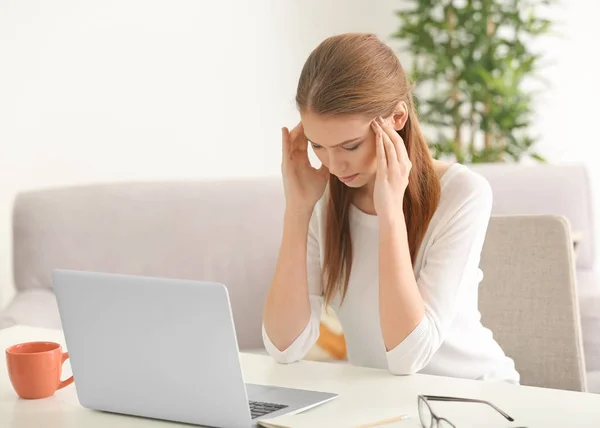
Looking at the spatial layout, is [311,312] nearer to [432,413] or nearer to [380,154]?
[380,154]

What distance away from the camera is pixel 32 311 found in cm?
232

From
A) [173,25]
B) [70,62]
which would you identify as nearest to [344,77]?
[70,62]

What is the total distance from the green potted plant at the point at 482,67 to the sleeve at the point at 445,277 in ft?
6.10

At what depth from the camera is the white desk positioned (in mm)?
1095

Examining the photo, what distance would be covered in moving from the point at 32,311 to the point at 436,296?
1.31m

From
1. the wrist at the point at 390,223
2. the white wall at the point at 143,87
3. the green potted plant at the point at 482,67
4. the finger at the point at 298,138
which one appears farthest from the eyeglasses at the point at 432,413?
Result: the green potted plant at the point at 482,67

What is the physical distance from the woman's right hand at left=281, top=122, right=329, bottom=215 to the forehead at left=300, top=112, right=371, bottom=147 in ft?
0.38

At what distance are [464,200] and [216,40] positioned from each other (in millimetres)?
1975

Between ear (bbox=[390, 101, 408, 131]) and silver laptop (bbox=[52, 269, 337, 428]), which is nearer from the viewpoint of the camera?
silver laptop (bbox=[52, 269, 337, 428])

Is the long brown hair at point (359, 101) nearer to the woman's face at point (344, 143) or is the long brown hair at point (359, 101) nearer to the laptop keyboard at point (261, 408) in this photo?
the woman's face at point (344, 143)

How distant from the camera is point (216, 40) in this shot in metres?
3.26

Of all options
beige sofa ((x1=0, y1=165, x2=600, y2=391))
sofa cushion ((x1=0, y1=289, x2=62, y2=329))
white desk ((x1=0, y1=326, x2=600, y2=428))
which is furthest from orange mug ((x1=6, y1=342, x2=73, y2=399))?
beige sofa ((x1=0, y1=165, x2=600, y2=391))

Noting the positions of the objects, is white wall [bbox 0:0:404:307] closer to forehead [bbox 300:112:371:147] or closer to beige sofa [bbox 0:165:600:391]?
beige sofa [bbox 0:165:600:391]

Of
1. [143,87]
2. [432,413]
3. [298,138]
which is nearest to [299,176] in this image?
[298,138]
